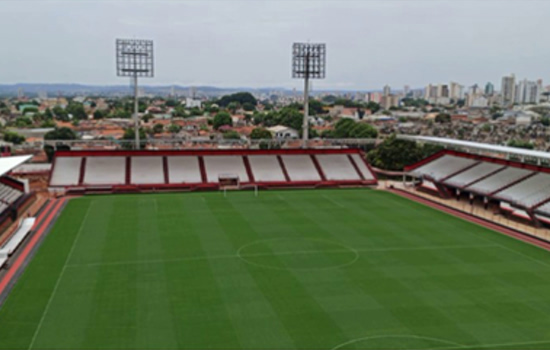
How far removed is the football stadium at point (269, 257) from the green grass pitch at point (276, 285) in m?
0.08

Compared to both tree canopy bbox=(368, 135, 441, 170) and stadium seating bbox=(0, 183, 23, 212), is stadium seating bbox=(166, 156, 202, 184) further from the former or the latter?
tree canopy bbox=(368, 135, 441, 170)

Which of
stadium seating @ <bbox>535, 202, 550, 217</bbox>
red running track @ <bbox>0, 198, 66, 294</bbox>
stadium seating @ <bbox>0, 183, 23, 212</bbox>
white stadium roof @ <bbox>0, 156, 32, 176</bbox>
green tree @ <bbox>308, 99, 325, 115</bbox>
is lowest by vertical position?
red running track @ <bbox>0, 198, 66, 294</bbox>

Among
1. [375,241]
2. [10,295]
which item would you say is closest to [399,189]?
[375,241]

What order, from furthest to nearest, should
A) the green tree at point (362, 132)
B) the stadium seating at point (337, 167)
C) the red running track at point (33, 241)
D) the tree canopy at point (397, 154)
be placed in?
1. the green tree at point (362, 132)
2. the tree canopy at point (397, 154)
3. the stadium seating at point (337, 167)
4. the red running track at point (33, 241)

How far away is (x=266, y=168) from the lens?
146 ft

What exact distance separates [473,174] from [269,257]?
72.6ft

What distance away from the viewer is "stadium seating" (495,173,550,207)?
31.7 meters

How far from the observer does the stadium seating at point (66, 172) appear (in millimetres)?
39375

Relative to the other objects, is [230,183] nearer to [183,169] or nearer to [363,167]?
[183,169]

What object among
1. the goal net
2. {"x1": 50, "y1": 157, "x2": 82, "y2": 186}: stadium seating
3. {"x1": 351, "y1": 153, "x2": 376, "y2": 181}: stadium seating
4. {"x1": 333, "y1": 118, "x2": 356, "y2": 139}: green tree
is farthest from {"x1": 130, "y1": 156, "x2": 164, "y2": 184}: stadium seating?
{"x1": 333, "y1": 118, "x2": 356, "y2": 139}: green tree

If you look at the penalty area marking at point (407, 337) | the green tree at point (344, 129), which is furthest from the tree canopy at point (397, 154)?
the penalty area marking at point (407, 337)

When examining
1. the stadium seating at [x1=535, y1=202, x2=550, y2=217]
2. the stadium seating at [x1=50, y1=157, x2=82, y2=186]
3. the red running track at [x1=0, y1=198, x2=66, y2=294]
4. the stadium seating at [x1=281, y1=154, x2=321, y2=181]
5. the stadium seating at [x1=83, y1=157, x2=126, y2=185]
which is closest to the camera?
the red running track at [x1=0, y1=198, x2=66, y2=294]

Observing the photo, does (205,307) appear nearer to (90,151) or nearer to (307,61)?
(90,151)

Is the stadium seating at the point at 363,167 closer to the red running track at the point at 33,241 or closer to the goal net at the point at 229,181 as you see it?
the goal net at the point at 229,181
